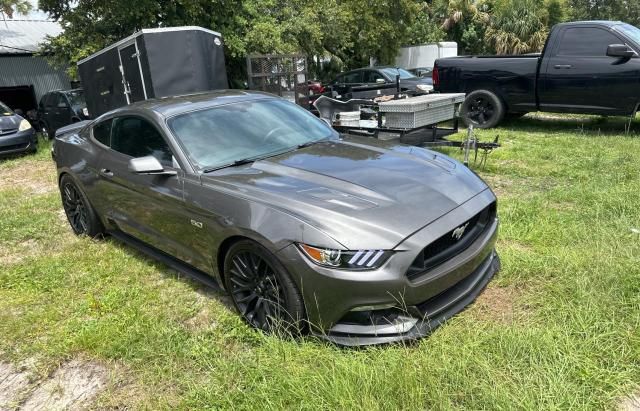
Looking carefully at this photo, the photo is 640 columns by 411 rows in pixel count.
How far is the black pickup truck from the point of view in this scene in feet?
26.1

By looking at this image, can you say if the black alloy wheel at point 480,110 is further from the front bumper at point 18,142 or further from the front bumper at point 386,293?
the front bumper at point 18,142

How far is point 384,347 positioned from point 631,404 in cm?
117

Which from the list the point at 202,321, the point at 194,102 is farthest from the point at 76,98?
the point at 202,321

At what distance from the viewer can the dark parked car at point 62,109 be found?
12328 mm

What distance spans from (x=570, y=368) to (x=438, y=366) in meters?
0.65

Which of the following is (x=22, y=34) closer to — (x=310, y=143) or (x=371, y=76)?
(x=371, y=76)

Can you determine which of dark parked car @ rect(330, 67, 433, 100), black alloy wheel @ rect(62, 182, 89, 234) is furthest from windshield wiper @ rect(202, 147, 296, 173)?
dark parked car @ rect(330, 67, 433, 100)

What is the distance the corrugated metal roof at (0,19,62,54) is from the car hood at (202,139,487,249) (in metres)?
19.1

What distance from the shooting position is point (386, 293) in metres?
2.51

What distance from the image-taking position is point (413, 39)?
1110 inches

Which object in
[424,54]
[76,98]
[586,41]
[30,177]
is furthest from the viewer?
[424,54]

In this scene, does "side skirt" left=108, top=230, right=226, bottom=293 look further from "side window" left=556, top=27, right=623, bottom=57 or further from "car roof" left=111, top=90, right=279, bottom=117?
"side window" left=556, top=27, right=623, bottom=57

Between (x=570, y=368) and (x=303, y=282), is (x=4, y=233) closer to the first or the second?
(x=303, y=282)

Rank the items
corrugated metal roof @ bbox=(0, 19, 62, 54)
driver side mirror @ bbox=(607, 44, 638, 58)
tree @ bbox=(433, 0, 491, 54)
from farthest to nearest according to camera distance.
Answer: tree @ bbox=(433, 0, 491, 54) < corrugated metal roof @ bbox=(0, 19, 62, 54) < driver side mirror @ bbox=(607, 44, 638, 58)
